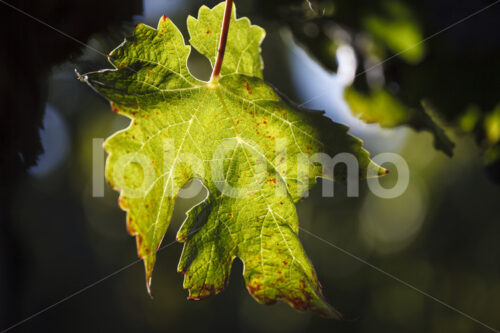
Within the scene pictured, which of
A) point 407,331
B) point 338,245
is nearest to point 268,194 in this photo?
point 338,245

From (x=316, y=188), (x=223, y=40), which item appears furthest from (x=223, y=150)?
(x=316, y=188)

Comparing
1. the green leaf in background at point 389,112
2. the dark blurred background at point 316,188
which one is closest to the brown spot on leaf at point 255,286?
the dark blurred background at point 316,188

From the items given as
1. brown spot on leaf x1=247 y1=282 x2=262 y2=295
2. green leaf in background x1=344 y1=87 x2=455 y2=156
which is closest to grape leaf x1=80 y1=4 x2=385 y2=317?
brown spot on leaf x1=247 y1=282 x2=262 y2=295

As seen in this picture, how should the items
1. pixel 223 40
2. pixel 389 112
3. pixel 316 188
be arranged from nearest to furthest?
pixel 223 40 → pixel 389 112 → pixel 316 188

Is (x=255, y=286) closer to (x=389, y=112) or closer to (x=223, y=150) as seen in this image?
(x=223, y=150)

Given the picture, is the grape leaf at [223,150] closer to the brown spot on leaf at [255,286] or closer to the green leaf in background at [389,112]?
the brown spot on leaf at [255,286]

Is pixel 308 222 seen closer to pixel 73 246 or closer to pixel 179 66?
pixel 73 246
